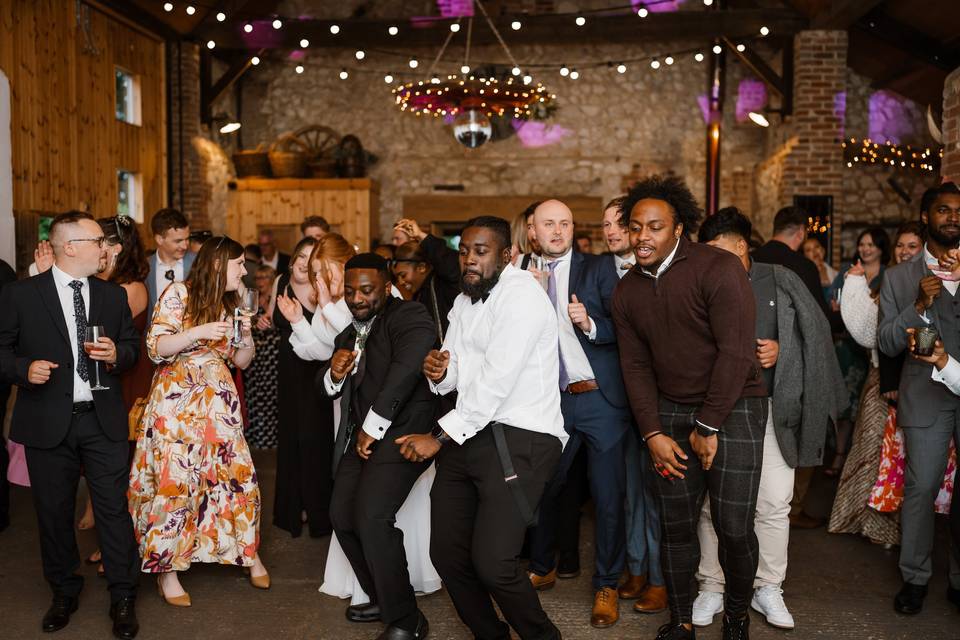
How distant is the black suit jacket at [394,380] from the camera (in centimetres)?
320

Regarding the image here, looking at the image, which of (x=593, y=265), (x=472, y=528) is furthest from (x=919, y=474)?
(x=472, y=528)

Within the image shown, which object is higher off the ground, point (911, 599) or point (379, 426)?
point (379, 426)

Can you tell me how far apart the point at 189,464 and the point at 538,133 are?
28.1ft

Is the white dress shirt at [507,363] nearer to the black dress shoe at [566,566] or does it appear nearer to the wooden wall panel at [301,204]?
the black dress shoe at [566,566]

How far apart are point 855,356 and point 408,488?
3.74m

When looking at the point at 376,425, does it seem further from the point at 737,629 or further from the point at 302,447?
the point at 737,629

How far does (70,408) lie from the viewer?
337cm

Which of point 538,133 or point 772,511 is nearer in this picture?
point 772,511

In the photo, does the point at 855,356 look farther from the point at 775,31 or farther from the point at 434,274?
the point at 775,31

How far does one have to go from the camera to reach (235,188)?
36.3ft

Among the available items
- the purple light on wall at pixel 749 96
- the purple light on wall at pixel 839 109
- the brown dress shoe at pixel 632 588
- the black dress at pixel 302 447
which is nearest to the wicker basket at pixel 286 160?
the purple light on wall at pixel 749 96

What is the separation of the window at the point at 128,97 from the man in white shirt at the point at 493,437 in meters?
7.66

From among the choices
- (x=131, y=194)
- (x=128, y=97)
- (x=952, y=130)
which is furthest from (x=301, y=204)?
(x=952, y=130)

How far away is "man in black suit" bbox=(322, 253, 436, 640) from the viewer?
3.18 metres
